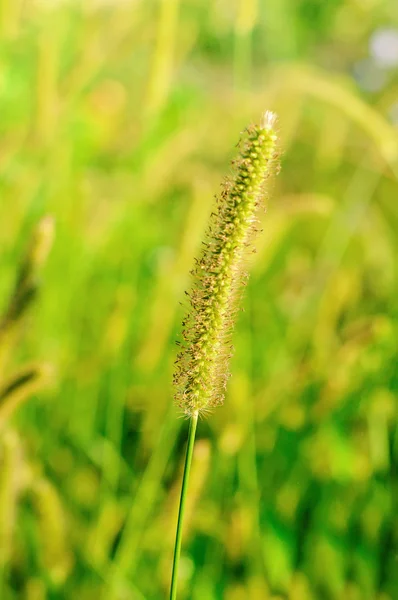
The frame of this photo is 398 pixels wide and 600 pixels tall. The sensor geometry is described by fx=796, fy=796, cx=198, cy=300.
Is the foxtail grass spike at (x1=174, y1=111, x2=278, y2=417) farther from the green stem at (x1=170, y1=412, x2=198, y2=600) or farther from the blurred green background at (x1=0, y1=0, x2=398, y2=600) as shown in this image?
the blurred green background at (x1=0, y1=0, x2=398, y2=600)

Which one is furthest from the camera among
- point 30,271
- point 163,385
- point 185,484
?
point 163,385

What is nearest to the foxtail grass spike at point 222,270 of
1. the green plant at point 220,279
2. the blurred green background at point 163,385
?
the green plant at point 220,279

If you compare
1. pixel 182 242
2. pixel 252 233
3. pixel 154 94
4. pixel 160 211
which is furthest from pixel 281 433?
pixel 160 211

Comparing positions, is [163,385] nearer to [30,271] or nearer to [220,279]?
[30,271]

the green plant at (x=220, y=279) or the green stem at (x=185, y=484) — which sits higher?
the green plant at (x=220, y=279)

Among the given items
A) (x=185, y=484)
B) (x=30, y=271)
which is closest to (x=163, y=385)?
(x=30, y=271)

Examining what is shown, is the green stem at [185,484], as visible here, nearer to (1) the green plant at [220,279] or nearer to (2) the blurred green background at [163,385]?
(1) the green plant at [220,279]
